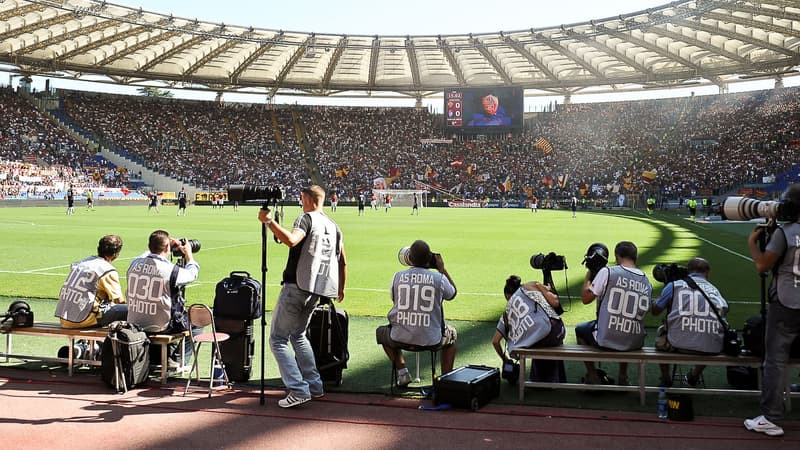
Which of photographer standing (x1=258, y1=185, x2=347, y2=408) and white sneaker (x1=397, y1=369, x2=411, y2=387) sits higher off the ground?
photographer standing (x1=258, y1=185, x2=347, y2=408)

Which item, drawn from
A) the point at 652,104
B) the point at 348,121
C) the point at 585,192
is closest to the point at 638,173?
the point at 585,192

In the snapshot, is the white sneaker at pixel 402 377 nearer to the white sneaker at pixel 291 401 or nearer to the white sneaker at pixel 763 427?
the white sneaker at pixel 291 401

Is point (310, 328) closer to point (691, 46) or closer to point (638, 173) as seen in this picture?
point (691, 46)

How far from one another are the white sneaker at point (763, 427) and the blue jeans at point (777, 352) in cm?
7

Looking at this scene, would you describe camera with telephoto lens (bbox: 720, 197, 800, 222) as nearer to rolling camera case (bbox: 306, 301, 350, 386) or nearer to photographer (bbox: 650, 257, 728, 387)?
photographer (bbox: 650, 257, 728, 387)

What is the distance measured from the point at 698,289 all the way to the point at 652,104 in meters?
70.1

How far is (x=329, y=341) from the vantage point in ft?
22.1

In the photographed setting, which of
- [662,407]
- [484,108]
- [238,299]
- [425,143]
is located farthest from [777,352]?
[425,143]

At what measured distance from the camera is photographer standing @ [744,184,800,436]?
5164 millimetres

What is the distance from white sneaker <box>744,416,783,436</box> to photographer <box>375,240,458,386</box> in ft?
9.11

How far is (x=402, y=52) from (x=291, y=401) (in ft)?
181


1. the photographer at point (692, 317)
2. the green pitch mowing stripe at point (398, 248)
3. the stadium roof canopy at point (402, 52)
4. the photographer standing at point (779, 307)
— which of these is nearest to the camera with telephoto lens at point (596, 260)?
the photographer at point (692, 317)

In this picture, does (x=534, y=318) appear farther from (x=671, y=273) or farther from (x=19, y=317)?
(x=19, y=317)

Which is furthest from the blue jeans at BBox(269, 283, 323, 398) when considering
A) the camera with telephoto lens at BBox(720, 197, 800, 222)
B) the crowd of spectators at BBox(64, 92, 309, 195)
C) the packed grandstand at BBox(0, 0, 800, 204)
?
the crowd of spectators at BBox(64, 92, 309, 195)
